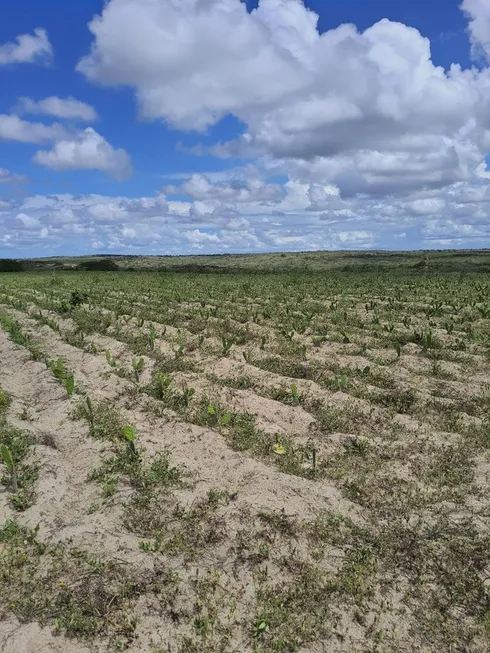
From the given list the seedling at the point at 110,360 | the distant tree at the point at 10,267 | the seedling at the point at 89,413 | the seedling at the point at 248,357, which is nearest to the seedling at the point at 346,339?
the seedling at the point at 248,357

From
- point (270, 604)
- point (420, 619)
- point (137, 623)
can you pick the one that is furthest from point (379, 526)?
point (137, 623)

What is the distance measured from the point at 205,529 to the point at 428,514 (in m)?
2.36

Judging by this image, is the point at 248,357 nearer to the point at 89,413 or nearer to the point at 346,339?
the point at 346,339

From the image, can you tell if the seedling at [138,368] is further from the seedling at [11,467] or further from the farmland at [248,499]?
the seedling at [11,467]

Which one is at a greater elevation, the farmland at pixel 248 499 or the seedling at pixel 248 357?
the seedling at pixel 248 357

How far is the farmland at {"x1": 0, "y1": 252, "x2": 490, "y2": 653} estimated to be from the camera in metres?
4.27

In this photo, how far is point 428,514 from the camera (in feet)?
18.3

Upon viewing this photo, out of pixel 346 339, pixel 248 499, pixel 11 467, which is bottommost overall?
pixel 248 499

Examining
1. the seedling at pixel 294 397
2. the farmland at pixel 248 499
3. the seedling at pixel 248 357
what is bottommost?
the farmland at pixel 248 499

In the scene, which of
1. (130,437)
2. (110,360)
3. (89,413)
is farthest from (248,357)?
(130,437)

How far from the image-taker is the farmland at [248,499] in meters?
4.27

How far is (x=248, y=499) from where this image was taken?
580cm

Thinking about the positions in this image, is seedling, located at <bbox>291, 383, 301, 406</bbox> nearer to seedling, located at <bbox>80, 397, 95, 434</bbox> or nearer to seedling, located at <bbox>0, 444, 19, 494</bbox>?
seedling, located at <bbox>80, 397, 95, 434</bbox>

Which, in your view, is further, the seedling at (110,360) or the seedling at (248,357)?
the seedling at (248,357)
